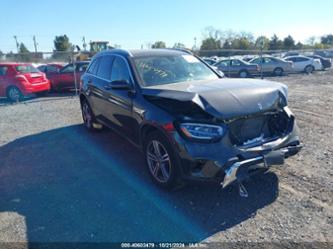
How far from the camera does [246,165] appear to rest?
2.93m

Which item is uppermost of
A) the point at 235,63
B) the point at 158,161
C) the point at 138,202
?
the point at 235,63

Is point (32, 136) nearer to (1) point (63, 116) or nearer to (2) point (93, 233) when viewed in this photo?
(1) point (63, 116)

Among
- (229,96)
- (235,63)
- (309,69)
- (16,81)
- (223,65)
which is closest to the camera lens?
(229,96)

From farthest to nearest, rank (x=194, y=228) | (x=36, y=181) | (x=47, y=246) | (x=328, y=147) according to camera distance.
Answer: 1. (x=328, y=147)
2. (x=36, y=181)
3. (x=194, y=228)
4. (x=47, y=246)

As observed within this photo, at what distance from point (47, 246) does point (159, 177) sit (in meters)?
1.57

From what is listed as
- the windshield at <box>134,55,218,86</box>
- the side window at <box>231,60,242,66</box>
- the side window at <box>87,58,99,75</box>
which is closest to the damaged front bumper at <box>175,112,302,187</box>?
the windshield at <box>134,55,218,86</box>

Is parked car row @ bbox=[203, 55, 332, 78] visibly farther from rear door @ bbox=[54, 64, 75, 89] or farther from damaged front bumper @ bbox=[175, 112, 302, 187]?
damaged front bumper @ bbox=[175, 112, 302, 187]

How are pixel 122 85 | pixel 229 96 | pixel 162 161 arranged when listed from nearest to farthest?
pixel 229 96 → pixel 162 161 → pixel 122 85

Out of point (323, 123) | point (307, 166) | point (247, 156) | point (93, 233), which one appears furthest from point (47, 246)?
point (323, 123)

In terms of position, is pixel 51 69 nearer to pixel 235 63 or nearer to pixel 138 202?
pixel 235 63

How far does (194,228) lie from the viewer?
2865 mm

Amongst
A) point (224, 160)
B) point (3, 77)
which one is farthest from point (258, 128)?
point (3, 77)

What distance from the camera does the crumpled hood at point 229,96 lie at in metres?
3.04

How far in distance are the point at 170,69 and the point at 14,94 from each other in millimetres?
9433
